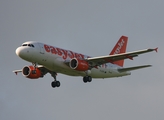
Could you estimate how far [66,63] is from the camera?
7756cm

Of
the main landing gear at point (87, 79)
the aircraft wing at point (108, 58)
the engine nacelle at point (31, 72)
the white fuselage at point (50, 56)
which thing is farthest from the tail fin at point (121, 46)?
the engine nacelle at point (31, 72)

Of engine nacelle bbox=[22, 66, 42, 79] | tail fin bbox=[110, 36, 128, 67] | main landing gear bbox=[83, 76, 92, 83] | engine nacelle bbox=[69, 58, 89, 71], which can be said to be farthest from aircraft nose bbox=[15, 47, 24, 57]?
tail fin bbox=[110, 36, 128, 67]

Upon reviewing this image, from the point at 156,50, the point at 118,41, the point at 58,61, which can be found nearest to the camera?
the point at 156,50

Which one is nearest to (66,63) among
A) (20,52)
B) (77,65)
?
(77,65)

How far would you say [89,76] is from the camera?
8038cm

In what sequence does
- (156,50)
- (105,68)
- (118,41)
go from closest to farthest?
(156,50), (105,68), (118,41)

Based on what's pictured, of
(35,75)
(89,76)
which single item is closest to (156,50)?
(89,76)

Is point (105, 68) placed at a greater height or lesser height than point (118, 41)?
lesser

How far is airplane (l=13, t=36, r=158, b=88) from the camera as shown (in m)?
75.0

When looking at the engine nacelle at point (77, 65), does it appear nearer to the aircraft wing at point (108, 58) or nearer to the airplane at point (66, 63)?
the airplane at point (66, 63)

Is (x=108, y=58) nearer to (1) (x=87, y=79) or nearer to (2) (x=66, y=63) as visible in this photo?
(1) (x=87, y=79)

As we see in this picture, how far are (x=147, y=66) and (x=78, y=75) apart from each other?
31.5ft

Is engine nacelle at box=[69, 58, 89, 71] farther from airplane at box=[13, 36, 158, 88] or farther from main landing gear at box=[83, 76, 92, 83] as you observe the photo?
main landing gear at box=[83, 76, 92, 83]

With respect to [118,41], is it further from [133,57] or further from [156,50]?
[156,50]
